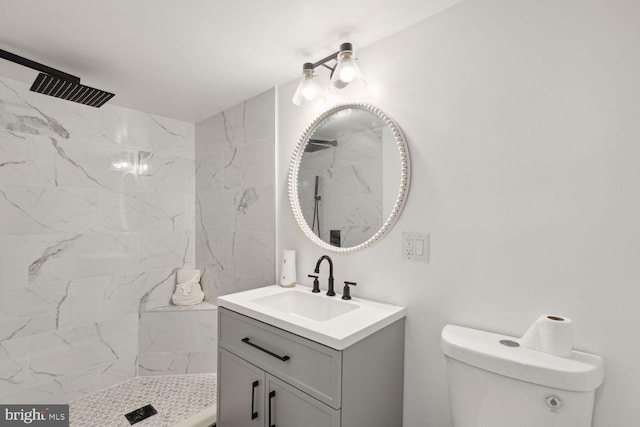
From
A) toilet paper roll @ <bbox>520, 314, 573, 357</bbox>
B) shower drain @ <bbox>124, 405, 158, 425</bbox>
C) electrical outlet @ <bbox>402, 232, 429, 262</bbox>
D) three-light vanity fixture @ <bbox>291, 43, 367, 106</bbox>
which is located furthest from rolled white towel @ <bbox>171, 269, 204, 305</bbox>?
toilet paper roll @ <bbox>520, 314, 573, 357</bbox>

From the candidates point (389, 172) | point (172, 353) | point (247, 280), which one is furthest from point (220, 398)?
point (389, 172)

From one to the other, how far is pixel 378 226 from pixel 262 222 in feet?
2.86

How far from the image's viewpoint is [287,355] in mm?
1219

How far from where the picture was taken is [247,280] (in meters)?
2.17

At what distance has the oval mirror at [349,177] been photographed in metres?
1.43

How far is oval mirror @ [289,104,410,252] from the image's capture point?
1.43 metres

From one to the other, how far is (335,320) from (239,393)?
0.62 m

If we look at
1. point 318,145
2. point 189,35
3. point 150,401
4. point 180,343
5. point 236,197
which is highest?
point 189,35

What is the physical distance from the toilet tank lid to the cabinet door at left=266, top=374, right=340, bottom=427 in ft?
1.53

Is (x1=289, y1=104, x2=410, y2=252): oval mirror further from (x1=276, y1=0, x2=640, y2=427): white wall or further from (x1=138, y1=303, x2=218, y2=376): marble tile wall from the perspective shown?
(x1=138, y1=303, x2=218, y2=376): marble tile wall

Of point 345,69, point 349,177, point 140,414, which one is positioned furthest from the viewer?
point 140,414

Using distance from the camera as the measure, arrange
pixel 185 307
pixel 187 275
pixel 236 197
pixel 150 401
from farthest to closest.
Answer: pixel 187 275
pixel 185 307
pixel 236 197
pixel 150 401

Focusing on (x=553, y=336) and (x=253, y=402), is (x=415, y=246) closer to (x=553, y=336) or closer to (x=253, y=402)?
(x=553, y=336)

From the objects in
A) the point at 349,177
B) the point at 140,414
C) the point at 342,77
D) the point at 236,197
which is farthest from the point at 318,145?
the point at 140,414
